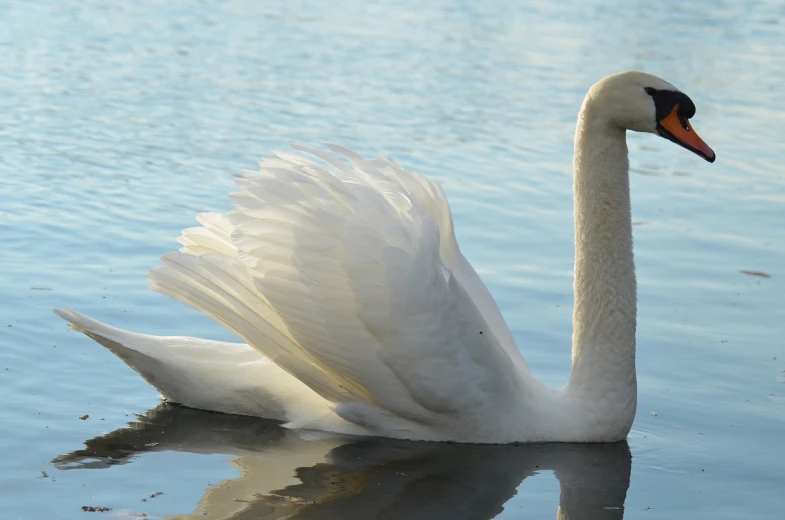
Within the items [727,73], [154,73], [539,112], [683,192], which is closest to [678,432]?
[683,192]

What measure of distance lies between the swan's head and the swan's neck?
0.19 ft

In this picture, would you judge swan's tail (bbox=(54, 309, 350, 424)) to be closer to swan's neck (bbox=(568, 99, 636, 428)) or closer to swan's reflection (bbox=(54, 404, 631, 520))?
swan's reflection (bbox=(54, 404, 631, 520))

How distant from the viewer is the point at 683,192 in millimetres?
11625

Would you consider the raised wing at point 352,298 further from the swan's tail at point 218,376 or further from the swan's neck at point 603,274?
the swan's neck at point 603,274

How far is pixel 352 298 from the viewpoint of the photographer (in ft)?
19.6

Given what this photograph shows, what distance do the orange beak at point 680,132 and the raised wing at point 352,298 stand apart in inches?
50.0

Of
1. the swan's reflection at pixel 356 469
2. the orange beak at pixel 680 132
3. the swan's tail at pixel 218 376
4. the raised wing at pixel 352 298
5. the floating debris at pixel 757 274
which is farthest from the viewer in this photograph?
the floating debris at pixel 757 274

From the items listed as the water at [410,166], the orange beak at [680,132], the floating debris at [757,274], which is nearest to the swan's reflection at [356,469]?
the water at [410,166]

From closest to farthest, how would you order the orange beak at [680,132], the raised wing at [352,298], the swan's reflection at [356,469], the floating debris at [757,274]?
1. the swan's reflection at [356,469]
2. the raised wing at [352,298]
3. the orange beak at [680,132]
4. the floating debris at [757,274]

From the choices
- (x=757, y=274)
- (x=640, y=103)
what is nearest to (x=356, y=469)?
(x=640, y=103)

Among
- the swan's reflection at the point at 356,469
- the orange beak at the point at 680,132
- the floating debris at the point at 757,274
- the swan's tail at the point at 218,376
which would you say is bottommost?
the swan's reflection at the point at 356,469

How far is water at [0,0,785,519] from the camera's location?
5934 millimetres

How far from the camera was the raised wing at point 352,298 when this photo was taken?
5930 mm

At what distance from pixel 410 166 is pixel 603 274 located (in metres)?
5.02
